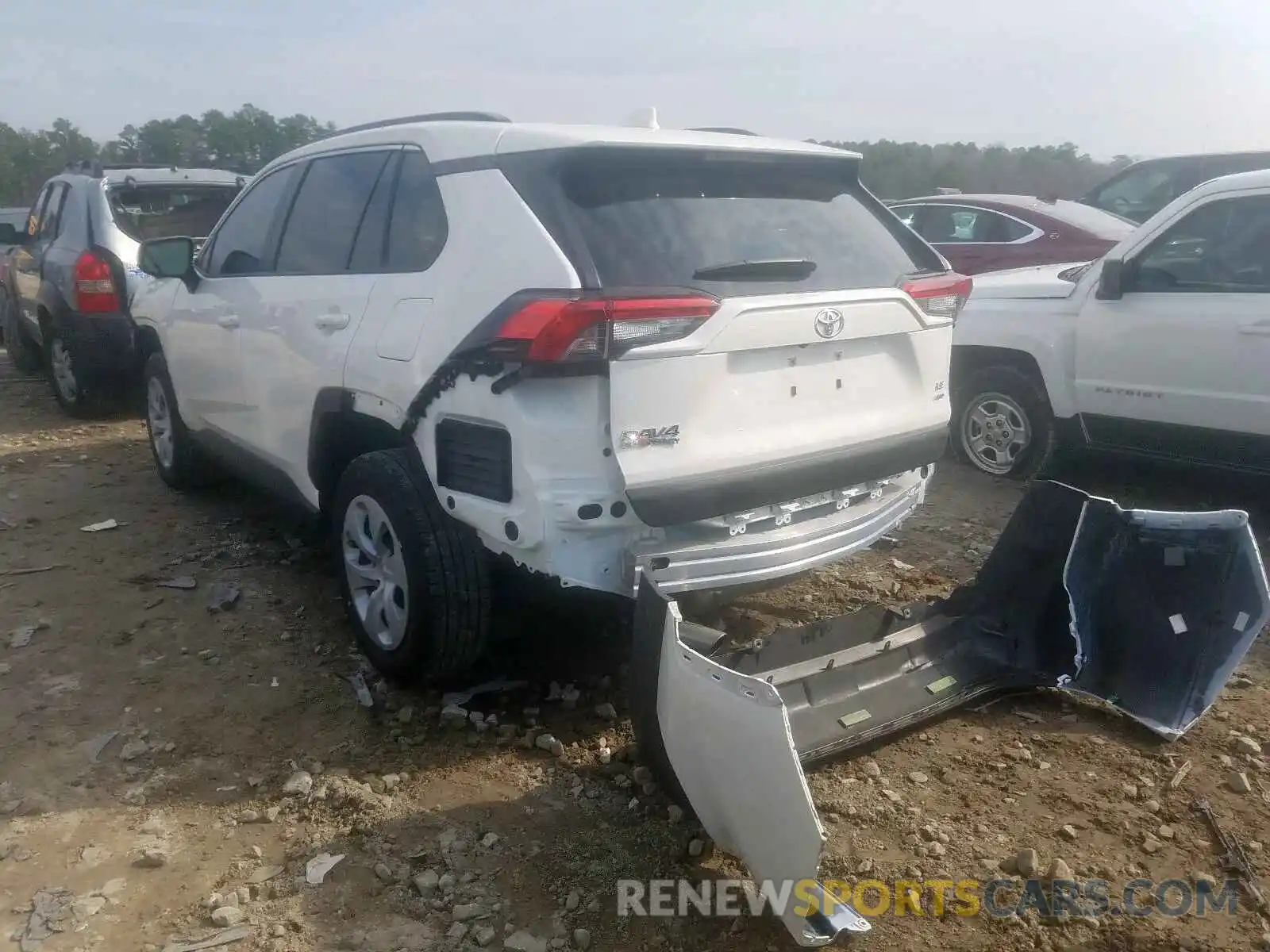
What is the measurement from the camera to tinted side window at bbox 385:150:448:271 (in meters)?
3.30

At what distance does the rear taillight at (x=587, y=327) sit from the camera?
9.00 feet

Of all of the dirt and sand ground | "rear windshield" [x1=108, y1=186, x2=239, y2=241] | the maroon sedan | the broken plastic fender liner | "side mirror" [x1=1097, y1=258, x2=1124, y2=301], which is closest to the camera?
the broken plastic fender liner

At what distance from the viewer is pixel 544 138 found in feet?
9.98

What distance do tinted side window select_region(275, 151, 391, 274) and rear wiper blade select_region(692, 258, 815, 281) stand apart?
55.7 inches

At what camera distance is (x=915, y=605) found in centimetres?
363

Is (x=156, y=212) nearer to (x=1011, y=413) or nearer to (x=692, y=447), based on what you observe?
(x=1011, y=413)

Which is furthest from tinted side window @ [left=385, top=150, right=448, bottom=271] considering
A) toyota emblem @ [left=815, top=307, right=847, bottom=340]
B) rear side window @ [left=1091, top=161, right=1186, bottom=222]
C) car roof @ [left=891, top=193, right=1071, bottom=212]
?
rear side window @ [left=1091, top=161, right=1186, bottom=222]

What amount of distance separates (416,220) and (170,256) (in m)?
2.03

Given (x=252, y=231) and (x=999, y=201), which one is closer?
(x=252, y=231)

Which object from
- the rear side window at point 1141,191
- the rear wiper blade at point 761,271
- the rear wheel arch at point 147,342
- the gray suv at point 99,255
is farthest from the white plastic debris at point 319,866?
the rear side window at point 1141,191

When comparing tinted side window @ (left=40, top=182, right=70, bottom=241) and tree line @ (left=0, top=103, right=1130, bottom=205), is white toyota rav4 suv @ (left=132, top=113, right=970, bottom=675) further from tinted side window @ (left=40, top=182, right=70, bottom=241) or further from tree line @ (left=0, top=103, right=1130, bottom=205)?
tree line @ (left=0, top=103, right=1130, bottom=205)

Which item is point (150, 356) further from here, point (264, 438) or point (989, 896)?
point (989, 896)

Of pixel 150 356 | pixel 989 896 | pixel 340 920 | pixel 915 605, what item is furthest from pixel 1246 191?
pixel 150 356

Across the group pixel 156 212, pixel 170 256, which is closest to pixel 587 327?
pixel 170 256
